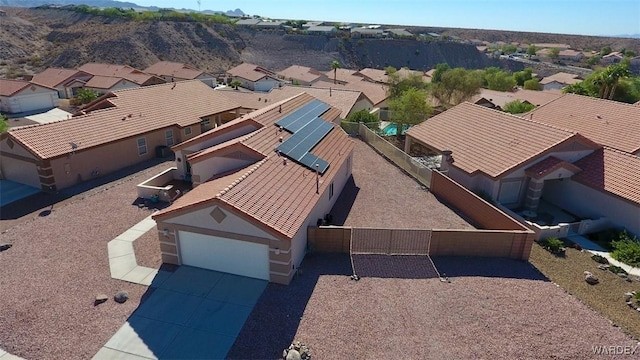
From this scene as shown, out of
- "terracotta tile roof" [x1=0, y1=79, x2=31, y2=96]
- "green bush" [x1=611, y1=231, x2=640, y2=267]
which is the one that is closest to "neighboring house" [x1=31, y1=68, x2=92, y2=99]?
"terracotta tile roof" [x1=0, y1=79, x2=31, y2=96]

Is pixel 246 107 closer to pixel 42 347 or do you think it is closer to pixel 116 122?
pixel 116 122

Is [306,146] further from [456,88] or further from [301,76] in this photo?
[301,76]

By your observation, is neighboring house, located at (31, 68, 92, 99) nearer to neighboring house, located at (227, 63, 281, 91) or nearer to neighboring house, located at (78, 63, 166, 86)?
neighboring house, located at (78, 63, 166, 86)

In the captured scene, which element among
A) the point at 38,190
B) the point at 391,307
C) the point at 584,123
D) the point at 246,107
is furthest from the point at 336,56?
the point at 391,307

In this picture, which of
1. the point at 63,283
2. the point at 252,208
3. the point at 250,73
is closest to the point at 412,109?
the point at 252,208

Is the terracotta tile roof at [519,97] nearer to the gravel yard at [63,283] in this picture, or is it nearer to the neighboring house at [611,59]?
the gravel yard at [63,283]
